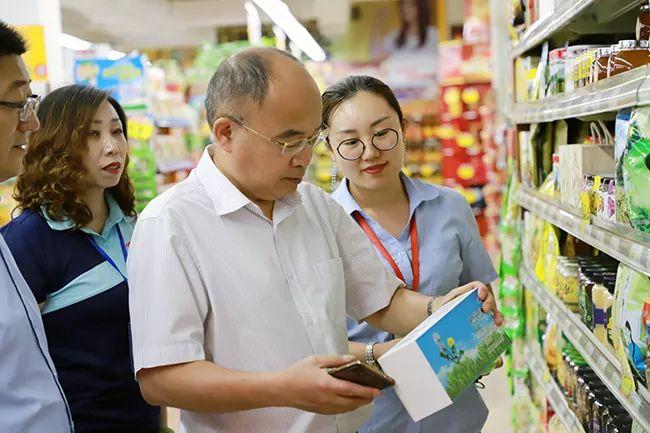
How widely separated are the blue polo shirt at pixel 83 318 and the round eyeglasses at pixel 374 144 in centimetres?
84

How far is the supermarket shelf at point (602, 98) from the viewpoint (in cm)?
187

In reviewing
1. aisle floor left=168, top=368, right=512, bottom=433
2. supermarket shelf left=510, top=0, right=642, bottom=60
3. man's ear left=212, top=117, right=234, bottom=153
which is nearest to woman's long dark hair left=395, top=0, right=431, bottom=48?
aisle floor left=168, top=368, right=512, bottom=433

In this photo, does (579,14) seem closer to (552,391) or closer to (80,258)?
(552,391)

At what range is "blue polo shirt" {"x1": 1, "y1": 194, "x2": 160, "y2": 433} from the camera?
7.97 feet

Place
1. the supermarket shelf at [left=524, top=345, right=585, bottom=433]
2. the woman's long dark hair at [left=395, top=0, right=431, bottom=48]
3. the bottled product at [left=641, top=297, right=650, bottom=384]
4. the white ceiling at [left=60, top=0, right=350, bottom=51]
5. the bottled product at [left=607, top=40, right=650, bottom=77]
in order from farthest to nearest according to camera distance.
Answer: the woman's long dark hair at [left=395, top=0, right=431, bottom=48] < the white ceiling at [left=60, top=0, right=350, bottom=51] < the supermarket shelf at [left=524, top=345, right=585, bottom=433] < the bottled product at [left=607, top=40, right=650, bottom=77] < the bottled product at [left=641, top=297, right=650, bottom=384]

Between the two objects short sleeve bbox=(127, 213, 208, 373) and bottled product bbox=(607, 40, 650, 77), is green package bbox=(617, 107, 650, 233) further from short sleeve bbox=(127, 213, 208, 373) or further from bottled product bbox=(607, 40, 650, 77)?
short sleeve bbox=(127, 213, 208, 373)

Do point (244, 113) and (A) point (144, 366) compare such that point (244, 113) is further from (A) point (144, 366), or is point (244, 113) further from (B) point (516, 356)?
(B) point (516, 356)

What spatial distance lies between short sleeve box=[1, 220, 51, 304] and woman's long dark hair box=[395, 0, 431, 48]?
54.3 ft

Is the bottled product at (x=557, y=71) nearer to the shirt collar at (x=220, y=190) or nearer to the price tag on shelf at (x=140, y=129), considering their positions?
the shirt collar at (x=220, y=190)

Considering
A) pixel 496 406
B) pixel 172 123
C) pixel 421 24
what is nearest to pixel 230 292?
pixel 496 406

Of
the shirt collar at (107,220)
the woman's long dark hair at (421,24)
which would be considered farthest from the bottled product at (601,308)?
the woman's long dark hair at (421,24)

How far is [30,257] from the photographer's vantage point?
7.93 ft

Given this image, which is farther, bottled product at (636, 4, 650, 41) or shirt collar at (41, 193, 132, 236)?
shirt collar at (41, 193, 132, 236)

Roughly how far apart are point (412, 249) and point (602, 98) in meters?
0.81
